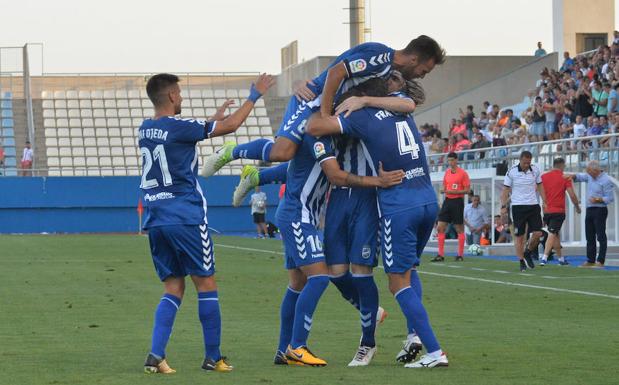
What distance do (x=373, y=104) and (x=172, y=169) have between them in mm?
1420

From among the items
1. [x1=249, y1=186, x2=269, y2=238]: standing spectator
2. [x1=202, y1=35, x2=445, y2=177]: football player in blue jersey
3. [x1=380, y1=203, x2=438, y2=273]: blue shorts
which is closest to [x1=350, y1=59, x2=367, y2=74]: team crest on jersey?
[x1=202, y1=35, x2=445, y2=177]: football player in blue jersey

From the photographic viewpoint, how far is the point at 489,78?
52.8 metres

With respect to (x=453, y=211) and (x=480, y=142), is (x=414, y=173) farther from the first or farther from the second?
(x=480, y=142)

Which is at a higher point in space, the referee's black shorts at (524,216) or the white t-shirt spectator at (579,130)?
the white t-shirt spectator at (579,130)

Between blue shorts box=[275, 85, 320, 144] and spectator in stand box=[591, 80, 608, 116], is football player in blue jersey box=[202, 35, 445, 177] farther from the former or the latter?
spectator in stand box=[591, 80, 608, 116]

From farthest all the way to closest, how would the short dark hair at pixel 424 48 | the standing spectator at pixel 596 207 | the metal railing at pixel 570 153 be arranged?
the metal railing at pixel 570 153
the standing spectator at pixel 596 207
the short dark hair at pixel 424 48

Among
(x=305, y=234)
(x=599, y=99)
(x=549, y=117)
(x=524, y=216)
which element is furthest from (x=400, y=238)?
(x=549, y=117)

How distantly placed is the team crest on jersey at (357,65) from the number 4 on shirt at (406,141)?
451mm

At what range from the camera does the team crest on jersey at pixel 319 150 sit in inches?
348

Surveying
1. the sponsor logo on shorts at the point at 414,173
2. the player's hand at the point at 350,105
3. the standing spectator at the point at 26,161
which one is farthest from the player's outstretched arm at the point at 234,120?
the standing spectator at the point at 26,161

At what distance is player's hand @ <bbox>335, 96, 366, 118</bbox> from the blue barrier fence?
3912 centimetres

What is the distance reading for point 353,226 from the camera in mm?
9047

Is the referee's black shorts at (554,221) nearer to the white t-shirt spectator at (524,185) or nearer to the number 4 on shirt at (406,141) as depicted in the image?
the white t-shirt spectator at (524,185)

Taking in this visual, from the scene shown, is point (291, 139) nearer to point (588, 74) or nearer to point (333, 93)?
point (333, 93)
